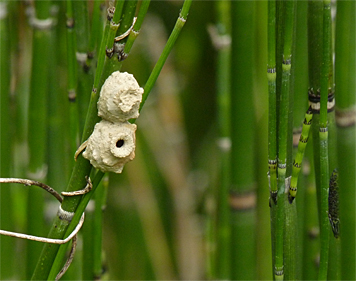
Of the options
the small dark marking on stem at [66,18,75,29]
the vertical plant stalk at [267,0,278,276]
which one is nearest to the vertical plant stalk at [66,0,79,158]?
the small dark marking on stem at [66,18,75,29]

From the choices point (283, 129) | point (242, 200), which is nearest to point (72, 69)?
point (283, 129)

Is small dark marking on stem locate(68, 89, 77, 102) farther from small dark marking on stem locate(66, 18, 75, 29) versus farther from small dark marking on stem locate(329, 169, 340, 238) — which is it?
small dark marking on stem locate(329, 169, 340, 238)

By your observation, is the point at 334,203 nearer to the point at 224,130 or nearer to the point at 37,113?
the point at 224,130

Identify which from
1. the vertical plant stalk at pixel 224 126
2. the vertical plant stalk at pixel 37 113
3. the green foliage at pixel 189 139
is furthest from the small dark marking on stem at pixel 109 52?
the vertical plant stalk at pixel 224 126

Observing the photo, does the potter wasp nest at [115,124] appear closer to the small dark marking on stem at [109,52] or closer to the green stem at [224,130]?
the small dark marking on stem at [109,52]

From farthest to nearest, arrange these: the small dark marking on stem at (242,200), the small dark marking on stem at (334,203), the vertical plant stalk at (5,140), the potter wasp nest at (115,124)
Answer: the small dark marking on stem at (242,200), the vertical plant stalk at (5,140), the small dark marking on stem at (334,203), the potter wasp nest at (115,124)
